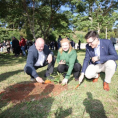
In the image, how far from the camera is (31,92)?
10.1 feet

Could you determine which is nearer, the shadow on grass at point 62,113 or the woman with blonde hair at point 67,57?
the shadow on grass at point 62,113

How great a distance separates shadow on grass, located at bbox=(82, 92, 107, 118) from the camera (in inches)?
85.2

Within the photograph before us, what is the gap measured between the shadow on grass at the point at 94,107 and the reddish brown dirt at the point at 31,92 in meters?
0.72

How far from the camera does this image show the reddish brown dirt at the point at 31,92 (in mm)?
2826

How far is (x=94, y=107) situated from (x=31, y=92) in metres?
1.49

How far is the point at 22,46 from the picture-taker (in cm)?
1149

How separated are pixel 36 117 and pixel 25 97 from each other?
796mm

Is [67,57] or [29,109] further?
[67,57]

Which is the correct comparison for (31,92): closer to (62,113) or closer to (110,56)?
(62,113)

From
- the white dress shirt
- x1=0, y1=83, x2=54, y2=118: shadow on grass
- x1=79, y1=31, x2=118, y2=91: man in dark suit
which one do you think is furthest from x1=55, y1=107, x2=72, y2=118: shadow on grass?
the white dress shirt

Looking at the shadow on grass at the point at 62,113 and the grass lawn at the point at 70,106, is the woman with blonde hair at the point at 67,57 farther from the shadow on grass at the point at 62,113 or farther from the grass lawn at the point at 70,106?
the shadow on grass at the point at 62,113

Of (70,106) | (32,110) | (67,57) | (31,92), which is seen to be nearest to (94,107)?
(70,106)

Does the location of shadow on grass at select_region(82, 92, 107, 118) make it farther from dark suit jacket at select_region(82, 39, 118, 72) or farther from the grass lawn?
dark suit jacket at select_region(82, 39, 118, 72)

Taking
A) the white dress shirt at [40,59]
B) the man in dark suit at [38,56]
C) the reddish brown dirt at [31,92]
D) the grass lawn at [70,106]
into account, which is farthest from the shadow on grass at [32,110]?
the white dress shirt at [40,59]
